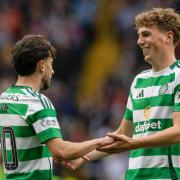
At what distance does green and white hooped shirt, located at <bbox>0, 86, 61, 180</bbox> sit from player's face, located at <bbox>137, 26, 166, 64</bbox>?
851mm

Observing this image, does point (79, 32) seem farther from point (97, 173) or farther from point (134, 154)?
point (134, 154)

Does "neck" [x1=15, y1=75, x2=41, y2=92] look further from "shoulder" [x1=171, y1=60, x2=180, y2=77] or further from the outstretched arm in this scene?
"shoulder" [x1=171, y1=60, x2=180, y2=77]

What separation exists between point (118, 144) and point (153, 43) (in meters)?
0.82

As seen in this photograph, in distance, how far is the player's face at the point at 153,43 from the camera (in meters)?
6.93

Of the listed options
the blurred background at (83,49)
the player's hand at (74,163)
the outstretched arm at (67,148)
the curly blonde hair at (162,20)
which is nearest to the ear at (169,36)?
the curly blonde hair at (162,20)

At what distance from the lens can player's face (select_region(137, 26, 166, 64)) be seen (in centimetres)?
693

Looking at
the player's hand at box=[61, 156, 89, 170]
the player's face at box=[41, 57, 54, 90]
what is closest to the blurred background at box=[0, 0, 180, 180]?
the player's hand at box=[61, 156, 89, 170]

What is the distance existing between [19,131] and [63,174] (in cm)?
400

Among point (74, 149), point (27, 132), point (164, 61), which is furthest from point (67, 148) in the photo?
point (164, 61)

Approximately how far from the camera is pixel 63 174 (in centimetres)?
1054

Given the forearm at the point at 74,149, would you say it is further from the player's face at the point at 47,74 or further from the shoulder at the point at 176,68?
the shoulder at the point at 176,68

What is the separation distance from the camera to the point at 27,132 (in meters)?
6.59

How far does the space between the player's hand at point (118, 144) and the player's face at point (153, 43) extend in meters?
0.68

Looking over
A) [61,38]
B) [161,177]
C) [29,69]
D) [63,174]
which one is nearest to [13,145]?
[29,69]
